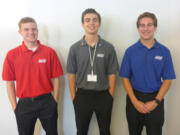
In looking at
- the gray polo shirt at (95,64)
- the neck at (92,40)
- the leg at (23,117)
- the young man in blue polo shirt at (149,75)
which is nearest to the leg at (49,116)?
the leg at (23,117)

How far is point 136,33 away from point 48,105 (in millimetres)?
1393

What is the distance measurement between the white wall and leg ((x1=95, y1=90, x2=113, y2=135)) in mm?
435

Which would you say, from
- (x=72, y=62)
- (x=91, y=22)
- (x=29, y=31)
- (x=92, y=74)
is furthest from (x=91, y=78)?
(x=29, y=31)

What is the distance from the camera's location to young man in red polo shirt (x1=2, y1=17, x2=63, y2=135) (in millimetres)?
1777

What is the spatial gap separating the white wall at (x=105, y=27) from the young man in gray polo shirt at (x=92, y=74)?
310 mm

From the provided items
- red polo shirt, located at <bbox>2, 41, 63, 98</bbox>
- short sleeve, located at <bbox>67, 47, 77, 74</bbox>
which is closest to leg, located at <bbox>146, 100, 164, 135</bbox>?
short sleeve, located at <bbox>67, 47, 77, 74</bbox>

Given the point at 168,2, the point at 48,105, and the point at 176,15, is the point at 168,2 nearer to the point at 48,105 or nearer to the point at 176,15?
the point at 176,15

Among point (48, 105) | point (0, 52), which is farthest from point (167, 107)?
point (0, 52)

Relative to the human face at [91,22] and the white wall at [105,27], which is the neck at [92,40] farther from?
the white wall at [105,27]

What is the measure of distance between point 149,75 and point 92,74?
618 millimetres

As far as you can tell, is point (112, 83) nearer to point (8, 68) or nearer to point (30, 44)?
point (30, 44)

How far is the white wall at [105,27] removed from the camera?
6.75 feet

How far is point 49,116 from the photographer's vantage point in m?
1.84

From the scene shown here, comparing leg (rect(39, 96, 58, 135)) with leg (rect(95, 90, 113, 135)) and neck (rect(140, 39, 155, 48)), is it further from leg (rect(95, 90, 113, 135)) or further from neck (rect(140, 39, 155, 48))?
neck (rect(140, 39, 155, 48))
